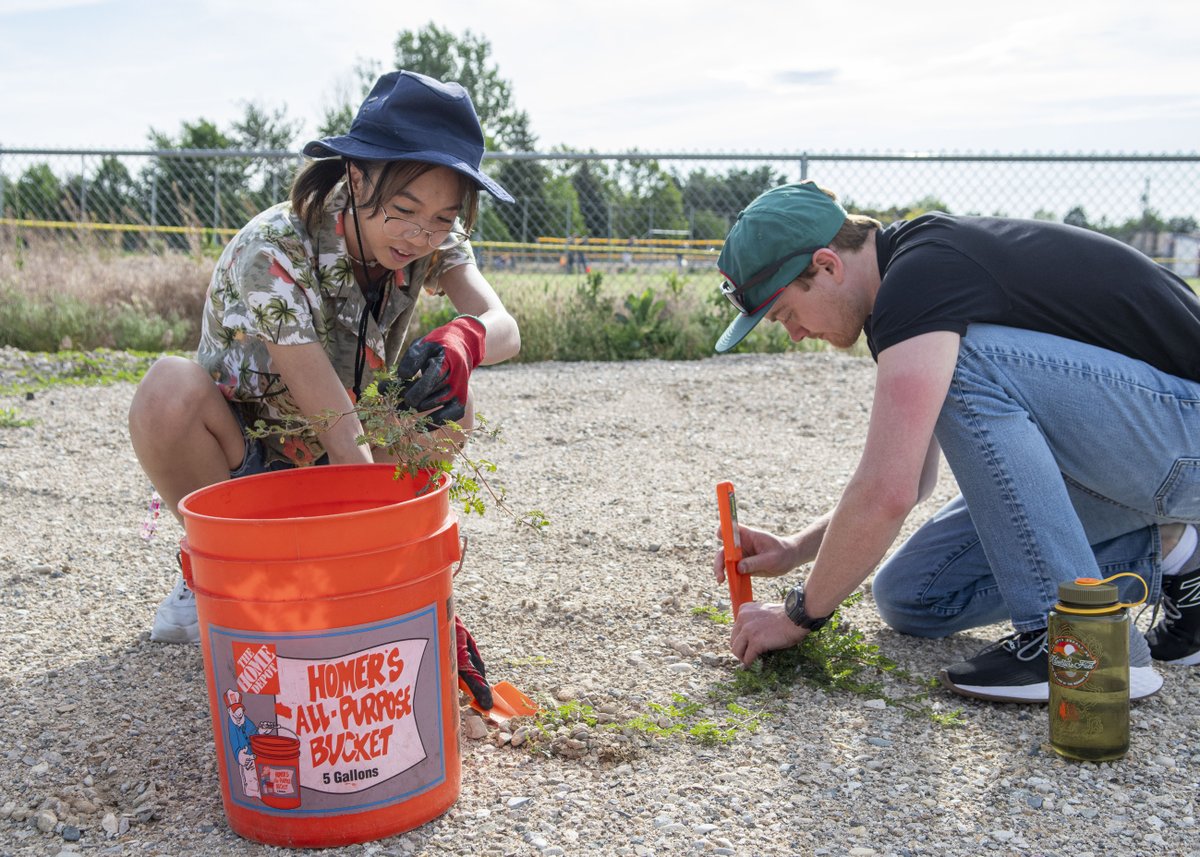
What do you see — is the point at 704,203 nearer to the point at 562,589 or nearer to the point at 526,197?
the point at 526,197

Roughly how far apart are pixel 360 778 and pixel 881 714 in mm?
1115

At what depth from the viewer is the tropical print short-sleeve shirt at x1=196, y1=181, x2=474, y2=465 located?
2129 mm

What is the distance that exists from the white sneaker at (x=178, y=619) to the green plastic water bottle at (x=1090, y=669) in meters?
1.93

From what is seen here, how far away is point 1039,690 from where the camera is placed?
6.97ft

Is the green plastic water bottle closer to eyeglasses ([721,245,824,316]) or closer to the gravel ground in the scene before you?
the gravel ground

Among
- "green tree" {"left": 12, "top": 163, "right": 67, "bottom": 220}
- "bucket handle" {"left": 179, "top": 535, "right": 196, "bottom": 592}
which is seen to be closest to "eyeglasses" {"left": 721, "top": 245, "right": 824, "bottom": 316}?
"bucket handle" {"left": 179, "top": 535, "right": 196, "bottom": 592}

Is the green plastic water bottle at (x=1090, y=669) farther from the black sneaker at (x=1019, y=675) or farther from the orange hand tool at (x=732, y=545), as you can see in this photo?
the orange hand tool at (x=732, y=545)

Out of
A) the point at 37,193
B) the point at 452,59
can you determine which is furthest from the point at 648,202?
the point at 452,59

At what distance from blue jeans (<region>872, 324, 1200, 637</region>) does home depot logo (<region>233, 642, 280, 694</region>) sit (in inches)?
54.6

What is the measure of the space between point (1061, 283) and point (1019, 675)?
0.83 metres

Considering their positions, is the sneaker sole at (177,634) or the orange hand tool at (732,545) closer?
the orange hand tool at (732,545)

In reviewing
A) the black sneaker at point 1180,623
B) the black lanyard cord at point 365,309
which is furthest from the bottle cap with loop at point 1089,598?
the black lanyard cord at point 365,309

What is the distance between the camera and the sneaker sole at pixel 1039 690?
2.12m

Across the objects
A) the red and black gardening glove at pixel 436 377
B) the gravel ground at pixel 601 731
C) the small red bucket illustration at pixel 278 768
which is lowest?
the gravel ground at pixel 601 731
